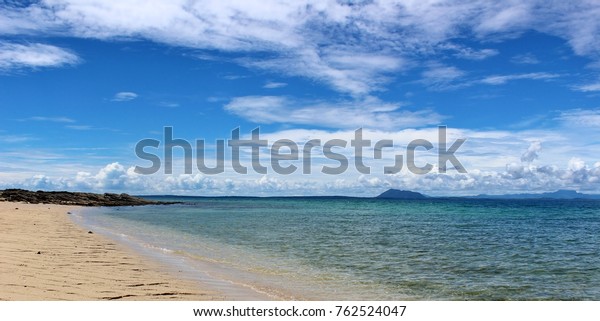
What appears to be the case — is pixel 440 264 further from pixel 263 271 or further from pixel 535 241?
pixel 535 241

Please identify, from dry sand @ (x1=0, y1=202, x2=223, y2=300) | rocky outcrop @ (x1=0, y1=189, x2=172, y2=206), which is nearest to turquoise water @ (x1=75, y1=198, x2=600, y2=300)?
dry sand @ (x1=0, y1=202, x2=223, y2=300)

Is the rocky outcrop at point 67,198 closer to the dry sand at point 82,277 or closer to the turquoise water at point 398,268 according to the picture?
the turquoise water at point 398,268

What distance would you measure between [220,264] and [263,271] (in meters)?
2.49

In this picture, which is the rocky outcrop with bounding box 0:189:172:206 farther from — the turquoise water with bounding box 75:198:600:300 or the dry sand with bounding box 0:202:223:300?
the dry sand with bounding box 0:202:223:300

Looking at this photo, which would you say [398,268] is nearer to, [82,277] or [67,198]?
[82,277]

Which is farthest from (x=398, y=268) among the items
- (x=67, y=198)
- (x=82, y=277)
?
(x=67, y=198)

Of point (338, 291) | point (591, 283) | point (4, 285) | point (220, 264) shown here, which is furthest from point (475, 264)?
point (4, 285)

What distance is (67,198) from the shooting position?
111m

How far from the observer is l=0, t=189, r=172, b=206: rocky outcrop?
94625 mm

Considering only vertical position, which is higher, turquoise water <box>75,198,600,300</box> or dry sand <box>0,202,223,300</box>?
dry sand <box>0,202,223,300</box>

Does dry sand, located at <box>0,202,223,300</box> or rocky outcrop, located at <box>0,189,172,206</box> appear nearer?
dry sand, located at <box>0,202,223,300</box>

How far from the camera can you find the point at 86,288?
38.9 feet

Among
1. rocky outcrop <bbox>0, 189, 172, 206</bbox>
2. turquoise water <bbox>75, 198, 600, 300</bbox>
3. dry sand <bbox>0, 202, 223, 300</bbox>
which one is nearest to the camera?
dry sand <bbox>0, 202, 223, 300</bbox>
